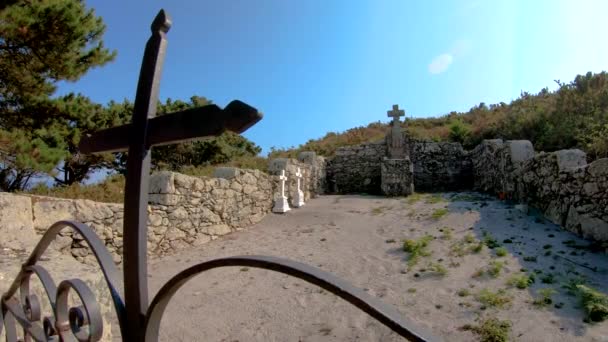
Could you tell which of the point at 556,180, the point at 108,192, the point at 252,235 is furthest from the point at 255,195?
the point at 556,180

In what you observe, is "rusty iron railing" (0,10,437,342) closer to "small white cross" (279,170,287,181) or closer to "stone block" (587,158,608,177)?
"stone block" (587,158,608,177)

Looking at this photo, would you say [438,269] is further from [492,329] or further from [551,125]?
[551,125]

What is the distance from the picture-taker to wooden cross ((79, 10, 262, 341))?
2.94 feet

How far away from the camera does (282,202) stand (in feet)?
32.4

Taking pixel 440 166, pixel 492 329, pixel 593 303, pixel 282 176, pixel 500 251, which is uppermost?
pixel 440 166

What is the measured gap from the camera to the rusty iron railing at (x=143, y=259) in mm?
794

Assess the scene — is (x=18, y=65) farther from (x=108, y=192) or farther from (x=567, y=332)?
(x=567, y=332)

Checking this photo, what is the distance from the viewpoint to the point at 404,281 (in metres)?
4.88

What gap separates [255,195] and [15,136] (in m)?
4.80

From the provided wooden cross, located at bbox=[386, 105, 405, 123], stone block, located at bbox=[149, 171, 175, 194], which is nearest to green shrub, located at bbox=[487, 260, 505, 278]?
→ stone block, located at bbox=[149, 171, 175, 194]

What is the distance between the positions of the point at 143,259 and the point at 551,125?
12373mm

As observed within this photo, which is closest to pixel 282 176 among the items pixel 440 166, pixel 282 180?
pixel 282 180

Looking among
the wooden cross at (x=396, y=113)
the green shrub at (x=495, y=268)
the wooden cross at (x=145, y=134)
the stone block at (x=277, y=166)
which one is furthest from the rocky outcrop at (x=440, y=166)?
the wooden cross at (x=145, y=134)

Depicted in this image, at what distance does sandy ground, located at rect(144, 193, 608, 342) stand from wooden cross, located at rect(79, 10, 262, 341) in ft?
9.88
